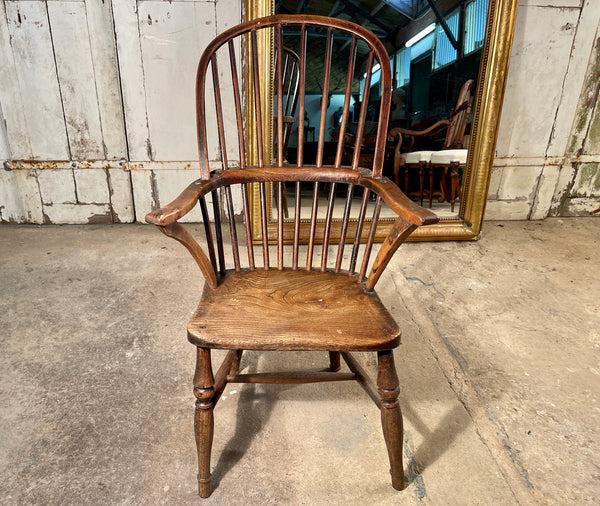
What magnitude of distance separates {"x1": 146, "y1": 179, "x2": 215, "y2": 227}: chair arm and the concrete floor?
28.0 inches

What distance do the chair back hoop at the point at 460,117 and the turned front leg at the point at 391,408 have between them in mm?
2309

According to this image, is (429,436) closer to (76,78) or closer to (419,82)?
(419,82)

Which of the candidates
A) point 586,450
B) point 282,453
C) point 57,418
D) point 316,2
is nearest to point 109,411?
point 57,418

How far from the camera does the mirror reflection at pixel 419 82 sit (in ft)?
7.86

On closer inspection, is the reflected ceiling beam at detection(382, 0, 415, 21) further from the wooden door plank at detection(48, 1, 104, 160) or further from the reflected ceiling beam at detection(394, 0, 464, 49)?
the wooden door plank at detection(48, 1, 104, 160)

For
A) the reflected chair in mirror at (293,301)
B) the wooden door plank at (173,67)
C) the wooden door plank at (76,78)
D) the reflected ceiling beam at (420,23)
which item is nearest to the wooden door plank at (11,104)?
the wooden door plank at (76,78)

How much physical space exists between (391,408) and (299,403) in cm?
45

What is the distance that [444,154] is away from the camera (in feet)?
9.24

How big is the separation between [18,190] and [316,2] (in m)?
2.61

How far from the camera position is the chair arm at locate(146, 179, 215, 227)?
2.62 ft

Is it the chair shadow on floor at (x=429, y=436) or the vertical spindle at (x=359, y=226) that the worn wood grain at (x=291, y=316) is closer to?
the vertical spindle at (x=359, y=226)

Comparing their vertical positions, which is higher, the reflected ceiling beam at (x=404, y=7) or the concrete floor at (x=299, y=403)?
the reflected ceiling beam at (x=404, y=7)

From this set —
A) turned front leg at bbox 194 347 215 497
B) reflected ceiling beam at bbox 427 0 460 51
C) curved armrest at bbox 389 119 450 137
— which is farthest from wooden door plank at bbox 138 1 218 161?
turned front leg at bbox 194 347 215 497

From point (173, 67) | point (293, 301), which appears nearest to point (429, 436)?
point (293, 301)
